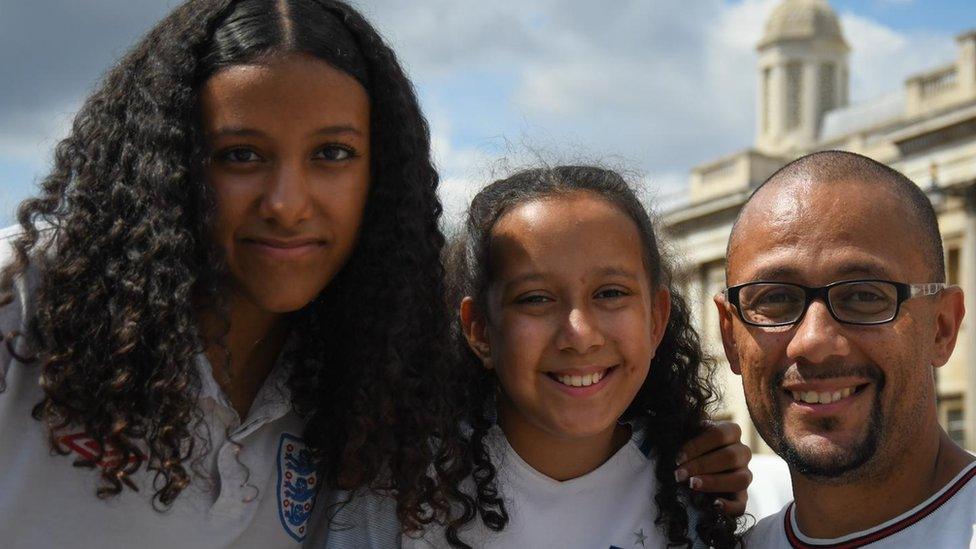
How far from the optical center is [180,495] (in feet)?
12.3

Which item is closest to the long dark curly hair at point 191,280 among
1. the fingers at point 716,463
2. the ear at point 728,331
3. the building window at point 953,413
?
the fingers at point 716,463

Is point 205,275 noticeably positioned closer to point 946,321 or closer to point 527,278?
point 527,278

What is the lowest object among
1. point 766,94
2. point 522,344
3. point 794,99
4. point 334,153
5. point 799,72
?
point 794,99

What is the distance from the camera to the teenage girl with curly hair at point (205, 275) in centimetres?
359

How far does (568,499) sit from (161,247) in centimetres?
144

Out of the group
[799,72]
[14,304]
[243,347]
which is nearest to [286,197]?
[243,347]

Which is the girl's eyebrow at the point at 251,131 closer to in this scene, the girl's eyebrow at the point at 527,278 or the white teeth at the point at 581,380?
the girl's eyebrow at the point at 527,278

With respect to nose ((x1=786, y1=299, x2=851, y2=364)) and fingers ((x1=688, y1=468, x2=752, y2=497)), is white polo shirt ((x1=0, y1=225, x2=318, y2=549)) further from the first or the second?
nose ((x1=786, y1=299, x2=851, y2=364))

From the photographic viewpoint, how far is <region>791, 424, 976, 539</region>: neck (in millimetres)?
3830

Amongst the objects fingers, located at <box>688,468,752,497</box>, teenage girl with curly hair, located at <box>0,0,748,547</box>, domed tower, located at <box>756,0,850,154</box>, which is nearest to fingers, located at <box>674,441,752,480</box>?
fingers, located at <box>688,468,752,497</box>

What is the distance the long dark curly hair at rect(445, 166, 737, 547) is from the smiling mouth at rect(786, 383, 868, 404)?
1.79 ft

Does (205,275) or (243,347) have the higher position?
(205,275)

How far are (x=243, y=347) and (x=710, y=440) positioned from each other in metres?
1.50

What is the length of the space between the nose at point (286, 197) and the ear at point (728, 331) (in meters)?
1.28
